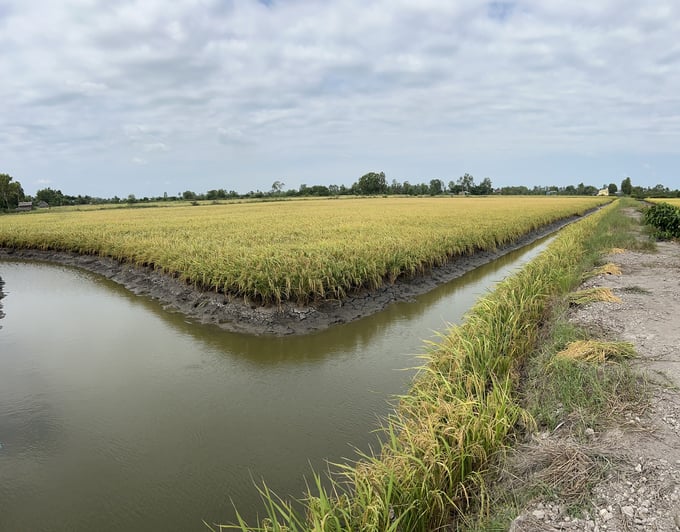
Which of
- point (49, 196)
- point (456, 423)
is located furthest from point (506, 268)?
point (49, 196)

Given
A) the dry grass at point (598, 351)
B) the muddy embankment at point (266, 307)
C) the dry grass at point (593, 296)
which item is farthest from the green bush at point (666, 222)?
the dry grass at point (598, 351)

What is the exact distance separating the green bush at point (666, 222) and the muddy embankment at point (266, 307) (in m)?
8.02

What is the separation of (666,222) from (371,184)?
79532mm

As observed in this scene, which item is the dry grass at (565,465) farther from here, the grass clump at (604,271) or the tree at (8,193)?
the tree at (8,193)

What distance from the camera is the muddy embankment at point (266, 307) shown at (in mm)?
7824

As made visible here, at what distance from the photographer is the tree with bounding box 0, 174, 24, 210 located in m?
51.6

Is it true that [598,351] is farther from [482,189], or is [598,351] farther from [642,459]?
[482,189]

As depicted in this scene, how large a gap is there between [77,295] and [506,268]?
1313 cm

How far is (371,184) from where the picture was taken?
308 feet

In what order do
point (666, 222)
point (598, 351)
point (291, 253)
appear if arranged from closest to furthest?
point (598, 351) → point (291, 253) → point (666, 222)

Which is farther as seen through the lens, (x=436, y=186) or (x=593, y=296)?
(x=436, y=186)

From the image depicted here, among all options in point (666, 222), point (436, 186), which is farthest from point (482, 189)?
point (666, 222)

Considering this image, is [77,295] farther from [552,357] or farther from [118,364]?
[552,357]

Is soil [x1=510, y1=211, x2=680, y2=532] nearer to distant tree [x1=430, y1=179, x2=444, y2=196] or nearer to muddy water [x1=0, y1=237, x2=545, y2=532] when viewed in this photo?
muddy water [x1=0, y1=237, x2=545, y2=532]
